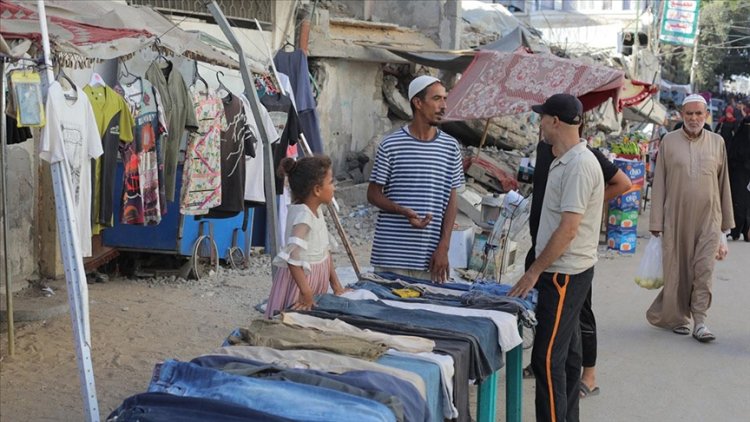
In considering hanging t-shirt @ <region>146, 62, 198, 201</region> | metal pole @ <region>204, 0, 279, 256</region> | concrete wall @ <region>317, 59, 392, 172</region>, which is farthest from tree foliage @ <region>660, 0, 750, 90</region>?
metal pole @ <region>204, 0, 279, 256</region>

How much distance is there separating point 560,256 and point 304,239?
131 cm

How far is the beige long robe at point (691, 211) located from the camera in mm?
7258

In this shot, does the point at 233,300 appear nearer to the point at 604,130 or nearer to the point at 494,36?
the point at 494,36

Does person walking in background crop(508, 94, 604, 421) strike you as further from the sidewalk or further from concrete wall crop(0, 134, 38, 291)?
concrete wall crop(0, 134, 38, 291)

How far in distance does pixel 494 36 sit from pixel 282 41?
927cm

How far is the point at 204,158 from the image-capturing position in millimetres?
7766

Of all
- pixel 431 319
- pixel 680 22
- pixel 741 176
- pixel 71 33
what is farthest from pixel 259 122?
pixel 680 22

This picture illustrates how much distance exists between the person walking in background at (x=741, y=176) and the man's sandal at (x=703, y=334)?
6711 mm

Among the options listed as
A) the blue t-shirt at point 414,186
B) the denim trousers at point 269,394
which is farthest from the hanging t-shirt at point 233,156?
the denim trousers at point 269,394

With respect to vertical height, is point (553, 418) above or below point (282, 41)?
below

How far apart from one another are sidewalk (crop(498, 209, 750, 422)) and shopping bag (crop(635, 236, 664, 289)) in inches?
19.0

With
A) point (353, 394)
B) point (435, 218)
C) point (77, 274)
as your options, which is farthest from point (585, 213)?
point (77, 274)

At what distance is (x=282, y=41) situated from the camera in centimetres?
1377

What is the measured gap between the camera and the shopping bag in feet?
24.4
